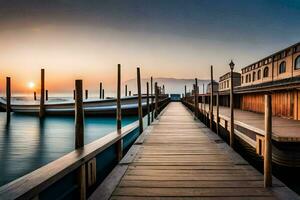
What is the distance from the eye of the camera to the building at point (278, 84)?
13.4m

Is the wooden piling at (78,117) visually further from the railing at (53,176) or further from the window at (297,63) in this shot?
the window at (297,63)

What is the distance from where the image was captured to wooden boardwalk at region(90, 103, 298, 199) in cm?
406

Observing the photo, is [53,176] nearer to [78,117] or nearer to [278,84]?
[78,117]

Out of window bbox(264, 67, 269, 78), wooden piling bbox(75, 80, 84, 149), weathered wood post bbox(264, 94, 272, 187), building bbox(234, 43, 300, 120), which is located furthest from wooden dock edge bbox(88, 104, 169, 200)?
window bbox(264, 67, 269, 78)

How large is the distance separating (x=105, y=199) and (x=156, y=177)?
1390 millimetres

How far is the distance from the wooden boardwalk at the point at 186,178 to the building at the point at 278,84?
7832 millimetres

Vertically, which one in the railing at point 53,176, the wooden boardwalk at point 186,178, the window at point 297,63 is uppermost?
the window at point 297,63

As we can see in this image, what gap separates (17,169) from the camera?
32.5ft

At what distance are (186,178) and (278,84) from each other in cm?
1100

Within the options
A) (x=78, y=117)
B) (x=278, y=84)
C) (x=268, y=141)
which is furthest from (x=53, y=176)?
(x=278, y=84)

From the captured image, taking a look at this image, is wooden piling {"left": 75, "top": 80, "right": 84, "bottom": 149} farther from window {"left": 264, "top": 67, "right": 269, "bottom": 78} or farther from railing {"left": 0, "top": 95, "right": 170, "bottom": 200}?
window {"left": 264, "top": 67, "right": 269, "bottom": 78}

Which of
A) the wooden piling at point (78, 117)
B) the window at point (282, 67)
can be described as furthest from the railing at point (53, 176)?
the window at point (282, 67)

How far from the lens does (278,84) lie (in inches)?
529

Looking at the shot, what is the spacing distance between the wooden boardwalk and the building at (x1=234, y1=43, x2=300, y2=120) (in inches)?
308
